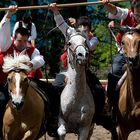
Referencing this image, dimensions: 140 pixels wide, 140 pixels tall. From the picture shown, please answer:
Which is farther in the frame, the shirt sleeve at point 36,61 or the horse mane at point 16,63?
the shirt sleeve at point 36,61

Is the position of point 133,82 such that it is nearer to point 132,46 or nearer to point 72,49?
point 132,46

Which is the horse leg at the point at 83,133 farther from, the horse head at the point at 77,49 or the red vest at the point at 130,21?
the red vest at the point at 130,21

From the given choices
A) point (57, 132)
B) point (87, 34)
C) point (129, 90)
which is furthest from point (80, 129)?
point (87, 34)

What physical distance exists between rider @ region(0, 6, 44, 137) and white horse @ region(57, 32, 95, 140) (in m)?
0.56

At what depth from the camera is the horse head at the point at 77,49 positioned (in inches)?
310

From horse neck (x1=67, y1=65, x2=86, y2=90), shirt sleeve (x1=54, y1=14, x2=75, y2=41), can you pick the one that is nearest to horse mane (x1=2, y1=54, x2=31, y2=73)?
horse neck (x1=67, y1=65, x2=86, y2=90)

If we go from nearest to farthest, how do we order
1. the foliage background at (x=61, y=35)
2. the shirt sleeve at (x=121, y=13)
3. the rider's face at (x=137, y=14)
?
the rider's face at (x=137, y=14) → the shirt sleeve at (x=121, y=13) → the foliage background at (x=61, y=35)

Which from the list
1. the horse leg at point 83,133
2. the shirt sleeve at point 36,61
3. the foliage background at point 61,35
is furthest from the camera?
the foliage background at point 61,35

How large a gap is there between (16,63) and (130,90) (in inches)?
67.3

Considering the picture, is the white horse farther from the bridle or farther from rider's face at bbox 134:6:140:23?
rider's face at bbox 134:6:140:23

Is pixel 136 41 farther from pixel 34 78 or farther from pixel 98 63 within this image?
pixel 98 63

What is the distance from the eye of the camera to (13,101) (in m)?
7.52

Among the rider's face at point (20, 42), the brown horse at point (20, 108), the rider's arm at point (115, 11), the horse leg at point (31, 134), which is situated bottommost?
the horse leg at point (31, 134)

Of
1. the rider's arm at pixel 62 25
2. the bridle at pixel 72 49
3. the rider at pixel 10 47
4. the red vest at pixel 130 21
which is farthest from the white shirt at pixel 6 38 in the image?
the red vest at pixel 130 21
